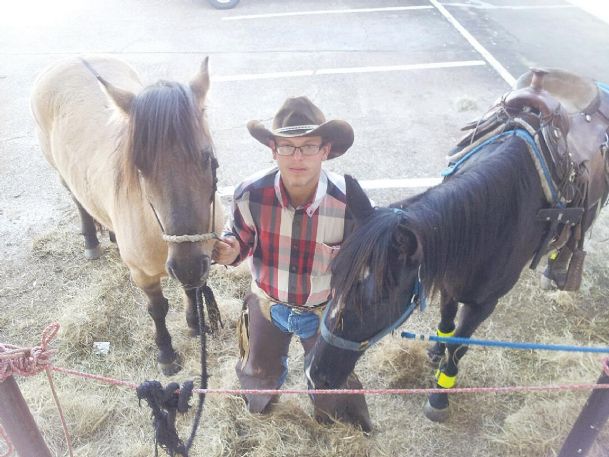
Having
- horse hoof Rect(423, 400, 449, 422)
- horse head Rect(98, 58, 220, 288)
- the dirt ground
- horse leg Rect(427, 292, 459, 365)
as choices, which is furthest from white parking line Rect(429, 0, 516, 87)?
horse head Rect(98, 58, 220, 288)

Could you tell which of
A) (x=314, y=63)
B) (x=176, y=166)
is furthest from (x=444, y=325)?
(x=314, y=63)

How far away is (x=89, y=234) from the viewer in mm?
3699

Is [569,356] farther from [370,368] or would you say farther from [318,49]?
[318,49]

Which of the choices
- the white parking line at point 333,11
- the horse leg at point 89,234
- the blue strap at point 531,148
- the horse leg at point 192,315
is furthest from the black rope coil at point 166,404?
the white parking line at point 333,11

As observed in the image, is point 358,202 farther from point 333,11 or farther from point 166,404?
point 333,11

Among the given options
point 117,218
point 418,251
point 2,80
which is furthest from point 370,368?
point 2,80

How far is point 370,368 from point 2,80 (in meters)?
7.60

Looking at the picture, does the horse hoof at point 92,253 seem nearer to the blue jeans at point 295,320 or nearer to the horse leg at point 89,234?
the horse leg at point 89,234

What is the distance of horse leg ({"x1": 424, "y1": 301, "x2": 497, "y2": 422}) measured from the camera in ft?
7.72

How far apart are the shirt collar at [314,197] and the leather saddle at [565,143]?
3.01 ft

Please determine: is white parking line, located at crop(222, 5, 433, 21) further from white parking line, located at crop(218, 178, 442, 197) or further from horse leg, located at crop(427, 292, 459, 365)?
horse leg, located at crop(427, 292, 459, 365)

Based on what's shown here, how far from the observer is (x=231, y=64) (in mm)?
7398

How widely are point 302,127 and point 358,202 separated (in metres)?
0.42

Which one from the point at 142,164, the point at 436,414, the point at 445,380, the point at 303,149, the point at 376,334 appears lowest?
the point at 436,414
